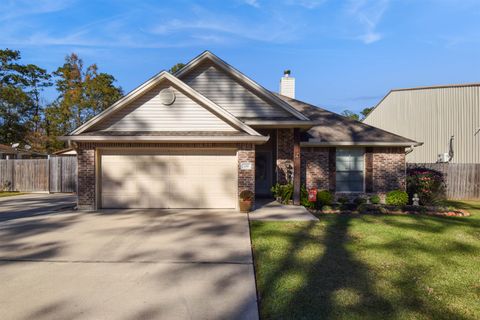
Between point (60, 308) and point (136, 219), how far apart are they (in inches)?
228

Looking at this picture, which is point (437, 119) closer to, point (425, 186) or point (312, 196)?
point (425, 186)

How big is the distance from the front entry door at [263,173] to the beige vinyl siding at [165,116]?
13.7 ft

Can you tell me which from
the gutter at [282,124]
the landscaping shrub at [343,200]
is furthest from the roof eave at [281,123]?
the landscaping shrub at [343,200]

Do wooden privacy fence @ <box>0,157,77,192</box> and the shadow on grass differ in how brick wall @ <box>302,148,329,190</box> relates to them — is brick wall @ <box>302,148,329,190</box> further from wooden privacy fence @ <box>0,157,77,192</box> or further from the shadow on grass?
wooden privacy fence @ <box>0,157,77,192</box>

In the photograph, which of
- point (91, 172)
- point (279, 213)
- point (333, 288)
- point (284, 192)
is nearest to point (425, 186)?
point (284, 192)

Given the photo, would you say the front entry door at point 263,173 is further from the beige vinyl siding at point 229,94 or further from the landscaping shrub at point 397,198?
the landscaping shrub at point 397,198

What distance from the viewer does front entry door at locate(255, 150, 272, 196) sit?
15.4 meters

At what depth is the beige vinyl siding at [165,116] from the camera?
1165cm

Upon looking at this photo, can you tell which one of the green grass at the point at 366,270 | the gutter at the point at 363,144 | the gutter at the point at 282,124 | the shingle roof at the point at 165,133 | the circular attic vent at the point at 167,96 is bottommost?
the green grass at the point at 366,270

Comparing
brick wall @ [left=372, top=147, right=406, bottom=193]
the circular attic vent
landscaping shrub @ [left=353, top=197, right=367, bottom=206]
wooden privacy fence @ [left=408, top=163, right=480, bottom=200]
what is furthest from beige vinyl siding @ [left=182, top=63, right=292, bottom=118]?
wooden privacy fence @ [left=408, top=163, right=480, bottom=200]

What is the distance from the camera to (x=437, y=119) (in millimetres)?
25578

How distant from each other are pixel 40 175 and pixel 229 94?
45.6 feet

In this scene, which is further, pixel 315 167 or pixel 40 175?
pixel 40 175

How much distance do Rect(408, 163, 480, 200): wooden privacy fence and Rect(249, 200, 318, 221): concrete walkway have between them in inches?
449
